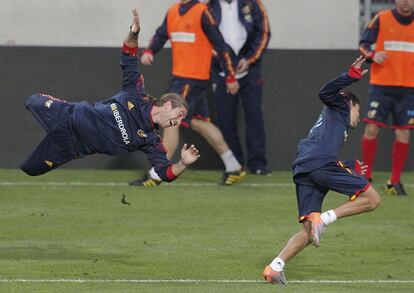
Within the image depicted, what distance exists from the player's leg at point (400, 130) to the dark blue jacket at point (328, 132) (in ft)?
14.8

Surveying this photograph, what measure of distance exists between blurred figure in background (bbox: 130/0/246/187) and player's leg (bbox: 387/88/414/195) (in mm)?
1924

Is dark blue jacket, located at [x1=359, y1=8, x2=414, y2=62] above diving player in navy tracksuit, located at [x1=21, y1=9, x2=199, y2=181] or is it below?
below

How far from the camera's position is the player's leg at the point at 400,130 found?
51.0 feet

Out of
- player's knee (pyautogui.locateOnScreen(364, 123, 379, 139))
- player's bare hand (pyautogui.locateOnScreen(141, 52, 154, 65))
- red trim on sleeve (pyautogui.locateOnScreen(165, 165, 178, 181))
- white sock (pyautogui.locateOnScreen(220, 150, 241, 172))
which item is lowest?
white sock (pyautogui.locateOnScreen(220, 150, 241, 172))

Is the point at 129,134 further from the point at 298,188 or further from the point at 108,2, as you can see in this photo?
the point at 108,2

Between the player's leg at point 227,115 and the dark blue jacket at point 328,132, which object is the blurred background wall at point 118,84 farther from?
the dark blue jacket at point 328,132

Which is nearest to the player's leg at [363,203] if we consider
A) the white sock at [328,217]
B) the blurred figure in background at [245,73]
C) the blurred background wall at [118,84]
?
the white sock at [328,217]

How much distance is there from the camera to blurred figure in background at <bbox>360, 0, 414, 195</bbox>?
1556cm

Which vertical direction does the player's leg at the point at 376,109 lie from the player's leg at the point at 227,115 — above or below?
above

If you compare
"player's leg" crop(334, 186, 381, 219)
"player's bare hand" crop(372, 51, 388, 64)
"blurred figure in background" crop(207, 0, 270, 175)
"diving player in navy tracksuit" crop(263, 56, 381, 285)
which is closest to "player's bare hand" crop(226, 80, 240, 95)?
"blurred figure in background" crop(207, 0, 270, 175)

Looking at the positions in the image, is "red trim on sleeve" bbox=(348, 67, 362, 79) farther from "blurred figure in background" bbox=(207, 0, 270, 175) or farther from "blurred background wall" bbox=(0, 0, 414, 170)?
"blurred background wall" bbox=(0, 0, 414, 170)

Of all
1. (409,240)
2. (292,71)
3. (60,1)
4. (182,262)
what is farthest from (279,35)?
(182,262)

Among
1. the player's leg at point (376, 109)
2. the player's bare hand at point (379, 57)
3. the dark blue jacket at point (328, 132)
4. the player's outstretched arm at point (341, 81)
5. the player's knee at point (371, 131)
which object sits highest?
the player's outstretched arm at point (341, 81)

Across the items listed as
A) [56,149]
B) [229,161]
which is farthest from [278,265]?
[229,161]
